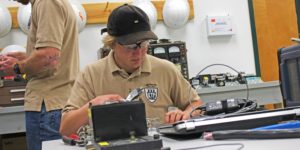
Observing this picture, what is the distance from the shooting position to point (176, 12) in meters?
3.26

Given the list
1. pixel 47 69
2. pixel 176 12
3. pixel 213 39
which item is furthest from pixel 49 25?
pixel 213 39

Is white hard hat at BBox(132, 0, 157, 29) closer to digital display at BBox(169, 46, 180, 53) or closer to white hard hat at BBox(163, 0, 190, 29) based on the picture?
white hard hat at BBox(163, 0, 190, 29)

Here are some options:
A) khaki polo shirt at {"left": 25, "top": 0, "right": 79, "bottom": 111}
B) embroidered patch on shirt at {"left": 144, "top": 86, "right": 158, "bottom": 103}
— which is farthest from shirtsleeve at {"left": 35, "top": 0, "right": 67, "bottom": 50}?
embroidered patch on shirt at {"left": 144, "top": 86, "right": 158, "bottom": 103}

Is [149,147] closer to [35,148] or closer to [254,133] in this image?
[254,133]

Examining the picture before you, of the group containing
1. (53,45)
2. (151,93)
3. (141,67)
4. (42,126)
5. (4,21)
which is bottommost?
(42,126)

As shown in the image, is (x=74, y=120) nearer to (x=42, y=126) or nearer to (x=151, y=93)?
(x=151, y=93)

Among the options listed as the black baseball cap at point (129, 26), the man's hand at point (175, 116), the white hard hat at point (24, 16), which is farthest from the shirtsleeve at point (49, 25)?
the white hard hat at point (24, 16)

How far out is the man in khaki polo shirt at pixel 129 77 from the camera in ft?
4.83

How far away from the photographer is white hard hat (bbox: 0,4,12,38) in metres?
2.94

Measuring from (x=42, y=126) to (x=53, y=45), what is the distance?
0.38 metres

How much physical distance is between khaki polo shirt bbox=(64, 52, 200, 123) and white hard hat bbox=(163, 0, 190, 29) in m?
1.68

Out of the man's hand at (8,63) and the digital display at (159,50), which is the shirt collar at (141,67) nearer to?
the man's hand at (8,63)

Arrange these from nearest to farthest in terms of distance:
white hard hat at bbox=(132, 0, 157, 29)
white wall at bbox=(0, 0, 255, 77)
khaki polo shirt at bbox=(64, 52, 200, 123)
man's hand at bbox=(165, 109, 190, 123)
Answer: man's hand at bbox=(165, 109, 190, 123), khaki polo shirt at bbox=(64, 52, 200, 123), white hard hat at bbox=(132, 0, 157, 29), white wall at bbox=(0, 0, 255, 77)

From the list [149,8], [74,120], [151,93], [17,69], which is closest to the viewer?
[74,120]
